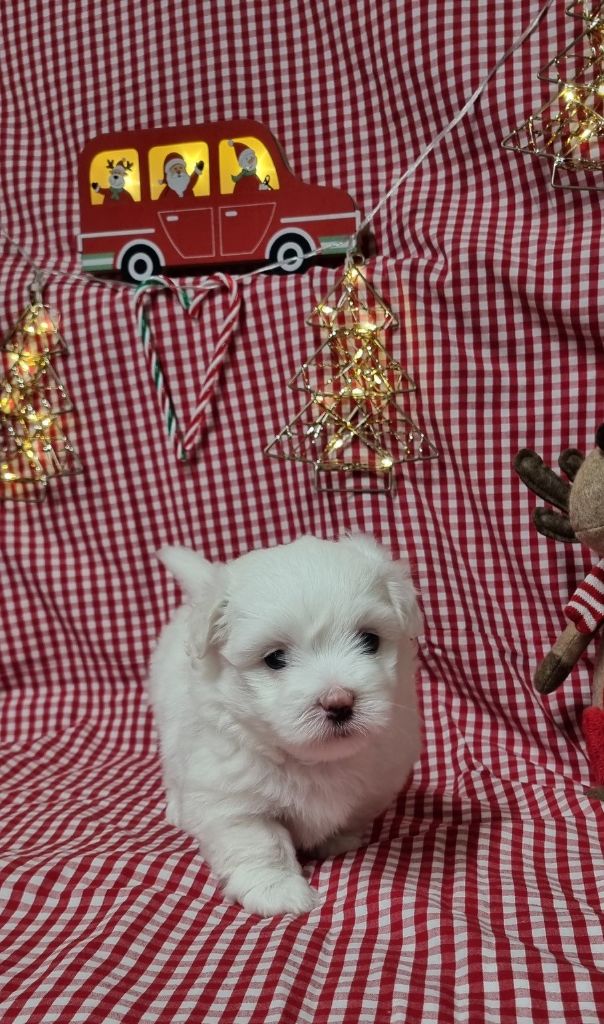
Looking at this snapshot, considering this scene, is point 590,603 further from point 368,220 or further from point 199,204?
point 199,204

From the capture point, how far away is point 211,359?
1.96m

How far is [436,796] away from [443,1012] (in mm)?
630

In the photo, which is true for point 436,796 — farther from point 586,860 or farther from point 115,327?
point 115,327

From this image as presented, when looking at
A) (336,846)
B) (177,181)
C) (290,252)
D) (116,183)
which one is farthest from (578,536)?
(116,183)

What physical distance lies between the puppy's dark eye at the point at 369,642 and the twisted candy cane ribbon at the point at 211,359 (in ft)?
2.78

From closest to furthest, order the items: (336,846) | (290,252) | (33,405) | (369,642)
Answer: (369,642)
(336,846)
(290,252)
(33,405)

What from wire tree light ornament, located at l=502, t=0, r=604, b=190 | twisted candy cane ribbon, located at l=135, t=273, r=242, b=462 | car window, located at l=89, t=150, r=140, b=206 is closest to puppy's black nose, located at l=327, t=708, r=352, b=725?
twisted candy cane ribbon, located at l=135, t=273, r=242, b=462

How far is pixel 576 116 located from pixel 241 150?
2.39 ft

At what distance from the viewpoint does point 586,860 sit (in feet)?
4.65

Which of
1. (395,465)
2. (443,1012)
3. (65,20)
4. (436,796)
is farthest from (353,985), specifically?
(65,20)

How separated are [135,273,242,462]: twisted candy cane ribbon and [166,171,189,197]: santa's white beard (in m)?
0.20

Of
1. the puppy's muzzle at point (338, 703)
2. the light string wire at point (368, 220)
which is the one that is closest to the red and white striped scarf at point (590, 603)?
the puppy's muzzle at point (338, 703)

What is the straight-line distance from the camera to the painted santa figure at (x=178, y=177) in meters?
1.97

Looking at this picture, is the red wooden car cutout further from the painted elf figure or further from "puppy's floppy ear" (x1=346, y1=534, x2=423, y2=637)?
"puppy's floppy ear" (x1=346, y1=534, x2=423, y2=637)
